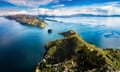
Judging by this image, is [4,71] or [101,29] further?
[101,29]

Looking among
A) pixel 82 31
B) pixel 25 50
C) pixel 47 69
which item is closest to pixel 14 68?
pixel 47 69

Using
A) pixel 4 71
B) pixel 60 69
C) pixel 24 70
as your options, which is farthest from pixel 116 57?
pixel 4 71

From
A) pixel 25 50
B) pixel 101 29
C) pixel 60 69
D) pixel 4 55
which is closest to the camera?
pixel 60 69

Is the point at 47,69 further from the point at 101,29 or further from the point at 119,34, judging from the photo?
the point at 101,29

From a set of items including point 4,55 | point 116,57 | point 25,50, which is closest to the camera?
point 116,57

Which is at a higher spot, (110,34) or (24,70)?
(24,70)

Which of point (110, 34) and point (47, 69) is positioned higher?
point (47, 69)

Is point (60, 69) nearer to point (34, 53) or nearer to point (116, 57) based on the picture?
point (116, 57)

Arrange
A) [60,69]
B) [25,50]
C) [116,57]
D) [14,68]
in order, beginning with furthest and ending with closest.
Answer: [25,50] < [116,57] < [14,68] < [60,69]

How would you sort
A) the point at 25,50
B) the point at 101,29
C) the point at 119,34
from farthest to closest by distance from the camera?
the point at 101,29 → the point at 119,34 → the point at 25,50
